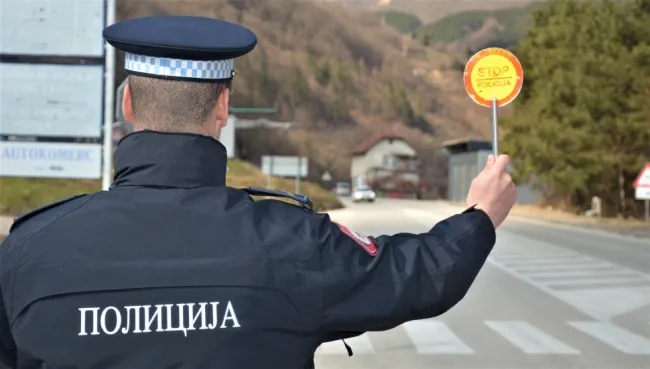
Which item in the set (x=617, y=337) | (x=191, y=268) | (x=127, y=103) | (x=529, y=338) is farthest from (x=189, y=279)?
(x=617, y=337)

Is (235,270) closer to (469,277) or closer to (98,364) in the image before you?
(98,364)

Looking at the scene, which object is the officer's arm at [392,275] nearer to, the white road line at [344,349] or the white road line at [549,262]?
the white road line at [344,349]

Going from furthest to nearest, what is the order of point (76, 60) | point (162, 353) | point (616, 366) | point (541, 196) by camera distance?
point (541, 196)
point (76, 60)
point (616, 366)
point (162, 353)

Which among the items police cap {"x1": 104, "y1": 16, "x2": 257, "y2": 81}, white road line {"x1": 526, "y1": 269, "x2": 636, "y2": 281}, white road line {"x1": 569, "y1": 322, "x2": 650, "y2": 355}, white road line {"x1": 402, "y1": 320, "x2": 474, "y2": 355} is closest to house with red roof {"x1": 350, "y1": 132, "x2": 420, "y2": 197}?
white road line {"x1": 526, "y1": 269, "x2": 636, "y2": 281}

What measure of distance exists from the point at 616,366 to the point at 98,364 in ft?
21.0

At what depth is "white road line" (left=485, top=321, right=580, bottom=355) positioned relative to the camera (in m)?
7.93

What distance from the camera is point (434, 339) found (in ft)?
28.1

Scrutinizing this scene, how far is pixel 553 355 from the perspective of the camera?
7648mm

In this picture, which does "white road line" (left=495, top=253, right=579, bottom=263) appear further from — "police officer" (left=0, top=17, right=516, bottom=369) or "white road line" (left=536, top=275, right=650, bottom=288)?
"police officer" (left=0, top=17, right=516, bottom=369)

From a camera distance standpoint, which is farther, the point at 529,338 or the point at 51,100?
the point at 51,100

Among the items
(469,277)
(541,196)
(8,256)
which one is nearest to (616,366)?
(469,277)

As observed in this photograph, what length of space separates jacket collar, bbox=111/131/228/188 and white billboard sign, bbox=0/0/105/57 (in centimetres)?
956

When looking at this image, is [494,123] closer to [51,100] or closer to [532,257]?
[51,100]

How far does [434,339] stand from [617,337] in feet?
6.39
